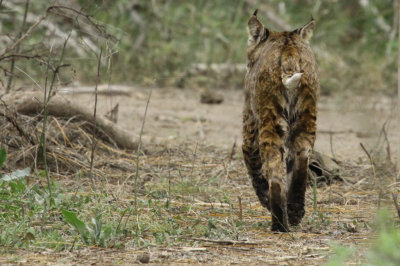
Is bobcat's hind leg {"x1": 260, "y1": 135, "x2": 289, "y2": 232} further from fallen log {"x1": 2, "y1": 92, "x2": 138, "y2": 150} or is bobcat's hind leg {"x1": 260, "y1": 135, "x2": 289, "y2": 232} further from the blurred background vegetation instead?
the blurred background vegetation

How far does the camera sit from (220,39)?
13.8 m

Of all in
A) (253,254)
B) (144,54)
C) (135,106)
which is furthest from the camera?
(144,54)

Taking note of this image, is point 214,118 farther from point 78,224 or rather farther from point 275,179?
point 78,224

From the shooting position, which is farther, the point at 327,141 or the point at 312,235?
the point at 327,141

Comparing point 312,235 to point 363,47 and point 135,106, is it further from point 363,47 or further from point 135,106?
point 363,47

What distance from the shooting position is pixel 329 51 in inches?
574

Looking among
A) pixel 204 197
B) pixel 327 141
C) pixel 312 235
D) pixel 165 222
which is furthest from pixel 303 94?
pixel 327 141

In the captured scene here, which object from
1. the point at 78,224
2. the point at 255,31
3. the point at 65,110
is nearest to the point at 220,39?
the point at 65,110

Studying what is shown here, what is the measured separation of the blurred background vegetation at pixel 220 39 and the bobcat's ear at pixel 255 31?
674 cm

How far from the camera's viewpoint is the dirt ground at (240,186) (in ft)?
13.2

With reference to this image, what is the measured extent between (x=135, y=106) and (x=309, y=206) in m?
5.64

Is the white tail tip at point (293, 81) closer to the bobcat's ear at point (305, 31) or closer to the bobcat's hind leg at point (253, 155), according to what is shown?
the bobcat's hind leg at point (253, 155)

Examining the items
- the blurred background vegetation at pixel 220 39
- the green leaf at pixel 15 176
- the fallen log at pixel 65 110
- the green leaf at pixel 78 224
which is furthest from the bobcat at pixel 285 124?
the blurred background vegetation at pixel 220 39

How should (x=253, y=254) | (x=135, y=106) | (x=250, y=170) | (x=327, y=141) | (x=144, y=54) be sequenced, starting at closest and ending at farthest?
(x=253, y=254), (x=250, y=170), (x=327, y=141), (x=135, y=106), (x=144, y=54)
